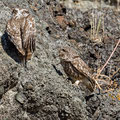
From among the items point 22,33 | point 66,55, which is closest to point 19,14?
point 22,33

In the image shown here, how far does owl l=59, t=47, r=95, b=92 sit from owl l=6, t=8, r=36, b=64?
434mm

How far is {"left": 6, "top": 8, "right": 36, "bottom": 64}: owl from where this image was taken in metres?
2.33

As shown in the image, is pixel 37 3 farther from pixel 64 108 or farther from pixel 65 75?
pixel 64 108

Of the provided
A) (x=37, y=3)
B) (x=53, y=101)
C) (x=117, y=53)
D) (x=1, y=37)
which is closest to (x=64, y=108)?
(x=53, y=101)

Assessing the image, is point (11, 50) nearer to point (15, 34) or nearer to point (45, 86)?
point (15, 34)

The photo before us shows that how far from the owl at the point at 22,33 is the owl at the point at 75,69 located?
43cm

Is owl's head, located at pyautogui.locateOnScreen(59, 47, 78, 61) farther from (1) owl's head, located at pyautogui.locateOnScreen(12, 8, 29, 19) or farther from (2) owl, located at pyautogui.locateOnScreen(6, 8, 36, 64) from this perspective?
(1) owl's head, located at pyautogui.locateOnScreen(12, 8, 29, 19)

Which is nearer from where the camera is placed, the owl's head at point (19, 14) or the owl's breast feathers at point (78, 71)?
the owl's head at point (19, 14)

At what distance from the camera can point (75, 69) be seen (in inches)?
103

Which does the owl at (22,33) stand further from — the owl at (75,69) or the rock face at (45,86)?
the owl at (75,69)

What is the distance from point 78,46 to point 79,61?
82 centimetres

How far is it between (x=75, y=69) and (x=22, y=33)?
2.41ft

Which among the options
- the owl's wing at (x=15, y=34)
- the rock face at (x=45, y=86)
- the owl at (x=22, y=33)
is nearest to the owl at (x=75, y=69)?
the rock face at (x=45, y=86)

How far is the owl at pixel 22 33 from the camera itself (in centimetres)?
233
